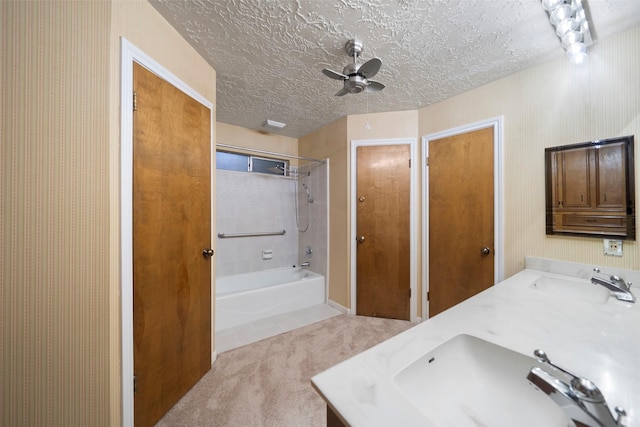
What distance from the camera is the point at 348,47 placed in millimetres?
1558

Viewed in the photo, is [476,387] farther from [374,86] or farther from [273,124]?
[273,124]

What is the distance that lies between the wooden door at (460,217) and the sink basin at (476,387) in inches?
59.3

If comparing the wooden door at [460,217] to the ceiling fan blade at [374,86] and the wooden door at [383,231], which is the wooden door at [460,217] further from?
the ceiling fan blade at [374,86]

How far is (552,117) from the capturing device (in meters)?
1.66

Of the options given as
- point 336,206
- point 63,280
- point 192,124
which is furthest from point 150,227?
point 336,206

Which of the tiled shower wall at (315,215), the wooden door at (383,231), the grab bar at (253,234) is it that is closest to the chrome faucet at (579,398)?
the wooden door at (383,231)

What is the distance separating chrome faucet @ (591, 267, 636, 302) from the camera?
113cm

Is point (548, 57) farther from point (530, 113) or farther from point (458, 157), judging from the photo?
point (458, 157)

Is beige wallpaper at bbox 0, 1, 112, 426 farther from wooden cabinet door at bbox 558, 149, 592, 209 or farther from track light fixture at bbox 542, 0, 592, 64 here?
wooden cabinet door at bbox 558, 149, 592, 209

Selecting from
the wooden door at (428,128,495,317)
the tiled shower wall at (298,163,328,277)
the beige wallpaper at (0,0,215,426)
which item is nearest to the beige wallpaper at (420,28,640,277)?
the wooden door at (428,128,495,317)

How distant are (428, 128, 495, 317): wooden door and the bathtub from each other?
4.66 ft

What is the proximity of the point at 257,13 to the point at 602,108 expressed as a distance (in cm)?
220

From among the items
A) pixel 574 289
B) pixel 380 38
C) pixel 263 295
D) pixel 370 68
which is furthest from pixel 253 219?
pixel 574 289

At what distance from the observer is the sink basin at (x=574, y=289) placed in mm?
1314
